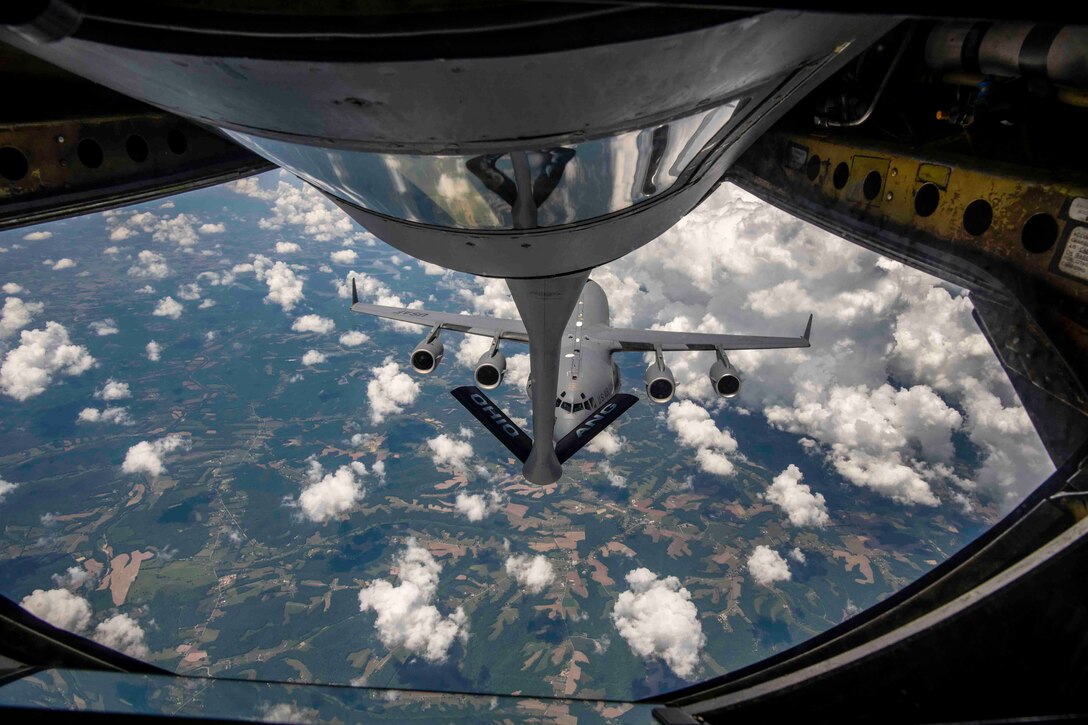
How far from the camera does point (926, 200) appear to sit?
3.53m

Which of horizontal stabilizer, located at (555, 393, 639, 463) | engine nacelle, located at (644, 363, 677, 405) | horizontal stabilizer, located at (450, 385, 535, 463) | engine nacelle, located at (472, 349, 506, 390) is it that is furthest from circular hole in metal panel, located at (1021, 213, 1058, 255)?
engine nacelle, located at (472, 349, 506, 390)

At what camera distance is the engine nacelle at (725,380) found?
12398 mm

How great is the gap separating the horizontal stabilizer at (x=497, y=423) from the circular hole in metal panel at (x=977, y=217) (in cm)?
992

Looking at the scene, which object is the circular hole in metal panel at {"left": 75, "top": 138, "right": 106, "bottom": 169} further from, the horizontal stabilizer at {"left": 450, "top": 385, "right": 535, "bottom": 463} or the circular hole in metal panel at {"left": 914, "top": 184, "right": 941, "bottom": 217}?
the horizontal stabilizer at {"left": 450, "top": 385, "right": 535, "bottom": 463}

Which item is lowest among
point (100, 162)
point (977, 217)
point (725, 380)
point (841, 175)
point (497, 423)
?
point (497, 423)

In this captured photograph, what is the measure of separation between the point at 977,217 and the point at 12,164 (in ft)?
20.1

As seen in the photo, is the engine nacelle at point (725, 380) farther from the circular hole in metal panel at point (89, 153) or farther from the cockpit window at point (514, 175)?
the circular hole in metal panel at point (89, 153)

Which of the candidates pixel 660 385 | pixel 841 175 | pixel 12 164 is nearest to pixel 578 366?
pixel 660 385

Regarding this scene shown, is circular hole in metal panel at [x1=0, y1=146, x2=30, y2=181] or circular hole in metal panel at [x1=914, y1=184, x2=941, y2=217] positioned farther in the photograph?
circular hole in metal panel at [x1=914, y1=184, x2=941, y2=217]

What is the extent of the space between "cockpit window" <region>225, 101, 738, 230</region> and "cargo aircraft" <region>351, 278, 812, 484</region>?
690 cm

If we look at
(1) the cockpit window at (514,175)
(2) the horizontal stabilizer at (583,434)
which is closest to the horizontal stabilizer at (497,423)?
(2) the horizontal stabilizer at (583,434)

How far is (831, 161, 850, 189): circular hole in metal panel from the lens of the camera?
14.0ft

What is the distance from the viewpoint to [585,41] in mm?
934

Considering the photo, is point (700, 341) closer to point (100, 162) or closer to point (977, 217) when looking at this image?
point (977, 217)
